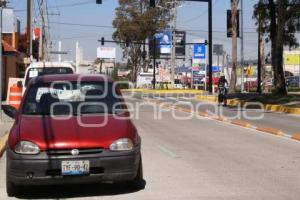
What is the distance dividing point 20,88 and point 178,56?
106 meters

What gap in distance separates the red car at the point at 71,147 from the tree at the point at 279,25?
26.8 m

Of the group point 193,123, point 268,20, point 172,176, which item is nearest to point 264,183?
point 172,176

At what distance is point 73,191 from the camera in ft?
29.8

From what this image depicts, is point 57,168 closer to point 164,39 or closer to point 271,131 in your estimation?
point 271,131

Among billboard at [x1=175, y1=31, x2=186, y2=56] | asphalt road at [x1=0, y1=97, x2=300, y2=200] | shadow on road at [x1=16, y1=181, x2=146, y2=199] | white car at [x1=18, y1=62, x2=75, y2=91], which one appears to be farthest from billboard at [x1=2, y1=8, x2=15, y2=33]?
billboard at [x1=175, y1=31, x2=186, y2=56]

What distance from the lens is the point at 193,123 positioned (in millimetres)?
22047

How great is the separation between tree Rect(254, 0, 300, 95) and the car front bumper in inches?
1079

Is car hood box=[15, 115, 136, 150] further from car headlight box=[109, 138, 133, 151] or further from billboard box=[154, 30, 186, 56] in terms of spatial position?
billboard box=[154, 30, 186, 56]

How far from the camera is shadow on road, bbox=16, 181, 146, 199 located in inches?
344

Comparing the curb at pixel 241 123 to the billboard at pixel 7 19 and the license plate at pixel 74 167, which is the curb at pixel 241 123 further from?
the license plate at pixel 74 167

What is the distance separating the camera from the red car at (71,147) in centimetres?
817

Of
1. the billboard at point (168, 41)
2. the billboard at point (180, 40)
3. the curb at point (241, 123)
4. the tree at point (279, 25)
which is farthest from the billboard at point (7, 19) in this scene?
the billboard at point (180, 40)

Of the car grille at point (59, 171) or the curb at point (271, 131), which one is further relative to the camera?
the curb at point (271, 131)

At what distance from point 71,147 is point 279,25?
91.9 ft
